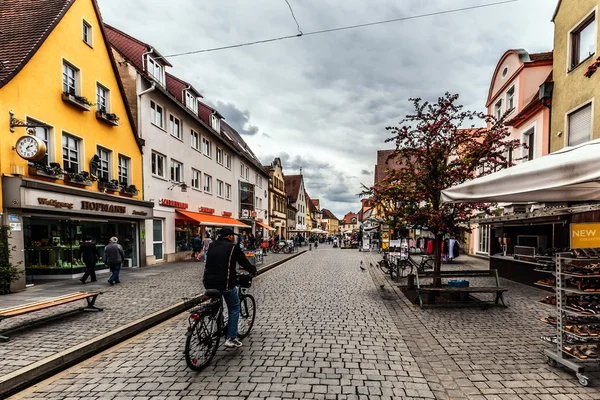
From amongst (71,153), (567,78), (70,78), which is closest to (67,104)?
(70,78)

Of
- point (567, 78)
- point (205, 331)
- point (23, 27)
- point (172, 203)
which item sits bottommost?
point (205, 331)

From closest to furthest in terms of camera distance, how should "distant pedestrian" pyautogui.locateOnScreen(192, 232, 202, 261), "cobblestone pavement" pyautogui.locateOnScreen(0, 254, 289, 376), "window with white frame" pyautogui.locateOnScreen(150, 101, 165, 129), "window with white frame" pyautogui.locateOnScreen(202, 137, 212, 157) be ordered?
1. "cobblestone pavement" pyautogui.locateOnScreen(0, 254, 289, 376)
2. "window with white frame" pyautogui.locateOnScreen(150, 101, 165, 129)
3. "distant pedestrian" pyautogui.locateOnScreen(192, 232, 202, 261)
4. "window with white frame" pyautogui.locateOnScreen(202, 137, 212, 157)

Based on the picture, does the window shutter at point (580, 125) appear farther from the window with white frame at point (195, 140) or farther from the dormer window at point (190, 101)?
the dormer window at point (190, 101)

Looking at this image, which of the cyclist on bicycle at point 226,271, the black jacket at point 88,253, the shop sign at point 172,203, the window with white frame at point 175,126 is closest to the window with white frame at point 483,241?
the shop sign at point 172,203

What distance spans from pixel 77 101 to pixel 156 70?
26.6 feet

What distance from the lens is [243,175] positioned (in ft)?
112

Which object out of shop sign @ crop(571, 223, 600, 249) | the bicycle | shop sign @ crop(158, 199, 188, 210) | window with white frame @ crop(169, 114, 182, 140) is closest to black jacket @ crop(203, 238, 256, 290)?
the bicycle

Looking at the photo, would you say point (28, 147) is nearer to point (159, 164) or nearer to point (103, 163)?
point (103, 163)

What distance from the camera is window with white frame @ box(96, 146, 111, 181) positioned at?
13976mm

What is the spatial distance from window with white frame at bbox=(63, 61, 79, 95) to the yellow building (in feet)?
0.12

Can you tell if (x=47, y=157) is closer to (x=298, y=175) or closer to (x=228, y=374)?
(x=228, y=374)

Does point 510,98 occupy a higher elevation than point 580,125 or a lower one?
higher

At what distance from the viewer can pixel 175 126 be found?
67.5ft

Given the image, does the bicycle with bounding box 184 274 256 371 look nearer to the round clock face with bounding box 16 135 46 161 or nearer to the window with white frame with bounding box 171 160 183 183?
the round clock face with bounding box 16 135 46 161
